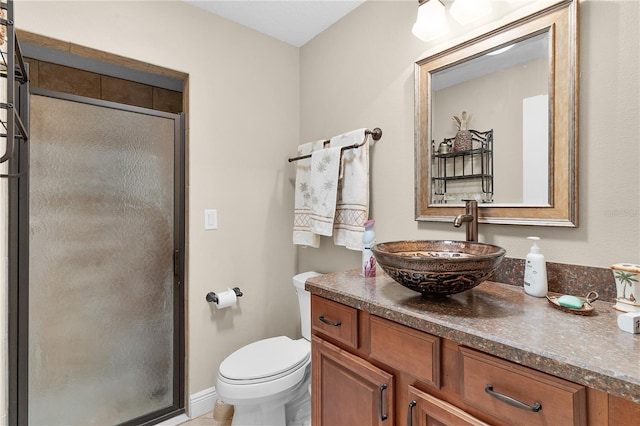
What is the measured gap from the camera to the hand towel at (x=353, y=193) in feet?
5.59

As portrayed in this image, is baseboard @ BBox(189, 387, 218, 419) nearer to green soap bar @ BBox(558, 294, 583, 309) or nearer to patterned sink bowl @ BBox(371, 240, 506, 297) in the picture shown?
patterned sink bowl @ BBox(371, 240, 506, 297)

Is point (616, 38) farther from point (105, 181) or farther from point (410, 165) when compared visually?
point (105, 181)

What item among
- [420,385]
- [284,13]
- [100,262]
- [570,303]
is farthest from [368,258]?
[284,13]

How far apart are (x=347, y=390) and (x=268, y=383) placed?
550 mm

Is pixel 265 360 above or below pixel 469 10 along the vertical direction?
below

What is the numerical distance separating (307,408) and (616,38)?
2074mm

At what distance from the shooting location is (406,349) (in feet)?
3.02

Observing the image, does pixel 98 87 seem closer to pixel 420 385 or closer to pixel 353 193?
pixel 353 193

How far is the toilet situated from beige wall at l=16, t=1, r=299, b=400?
336 millimetres

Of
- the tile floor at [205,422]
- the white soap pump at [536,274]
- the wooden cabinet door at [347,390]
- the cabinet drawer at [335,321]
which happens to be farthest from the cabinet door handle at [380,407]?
the tile floor at [205,422]

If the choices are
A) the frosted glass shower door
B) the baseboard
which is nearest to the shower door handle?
the frosted glass shower door

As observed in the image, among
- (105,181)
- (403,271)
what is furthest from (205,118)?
(403,271)

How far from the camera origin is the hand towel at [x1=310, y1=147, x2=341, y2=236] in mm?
1790

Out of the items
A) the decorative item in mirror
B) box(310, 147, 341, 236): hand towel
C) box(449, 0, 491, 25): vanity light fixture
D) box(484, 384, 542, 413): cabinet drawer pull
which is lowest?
box(484, 384, 542, 413): cabinet drawer pull
